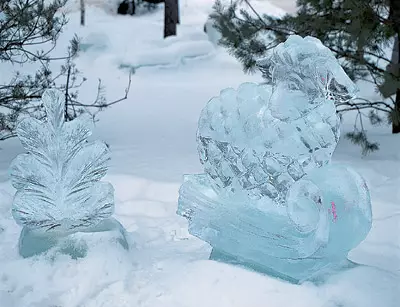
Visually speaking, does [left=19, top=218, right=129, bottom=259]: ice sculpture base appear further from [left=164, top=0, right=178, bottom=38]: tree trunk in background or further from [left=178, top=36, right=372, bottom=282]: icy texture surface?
[left=164, top=0, right=178, bottom=38]: tree trunk in background

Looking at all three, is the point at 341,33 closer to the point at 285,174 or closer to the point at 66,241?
the point at 285,174

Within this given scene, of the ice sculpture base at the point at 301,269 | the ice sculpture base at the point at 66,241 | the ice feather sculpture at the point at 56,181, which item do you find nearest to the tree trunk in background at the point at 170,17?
the ice feather sculpture at the point at 56,181

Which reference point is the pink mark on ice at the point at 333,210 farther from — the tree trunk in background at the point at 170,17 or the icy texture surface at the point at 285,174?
the tree trunk in background at the point at 170,17

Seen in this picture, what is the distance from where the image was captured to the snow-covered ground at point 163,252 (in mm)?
1815

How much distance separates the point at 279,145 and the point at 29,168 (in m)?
1.03

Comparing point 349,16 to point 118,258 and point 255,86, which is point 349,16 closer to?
point 255,86

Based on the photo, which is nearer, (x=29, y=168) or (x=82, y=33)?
(x=29, y=168)

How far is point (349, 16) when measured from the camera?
3.68 m

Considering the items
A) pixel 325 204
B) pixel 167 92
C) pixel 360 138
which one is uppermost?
pixel 325 204

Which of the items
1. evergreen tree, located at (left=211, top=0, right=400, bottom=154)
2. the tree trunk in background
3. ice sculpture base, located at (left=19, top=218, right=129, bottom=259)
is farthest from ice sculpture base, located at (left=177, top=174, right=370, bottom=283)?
the tree trunk in background

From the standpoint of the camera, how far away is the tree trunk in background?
27.8 feet

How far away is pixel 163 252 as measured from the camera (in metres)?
2.35

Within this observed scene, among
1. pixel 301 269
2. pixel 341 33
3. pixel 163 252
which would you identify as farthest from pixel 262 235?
pixel 341 33

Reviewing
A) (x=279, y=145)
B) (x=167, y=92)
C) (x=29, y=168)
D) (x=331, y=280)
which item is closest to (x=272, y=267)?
(x=331, y=280)
